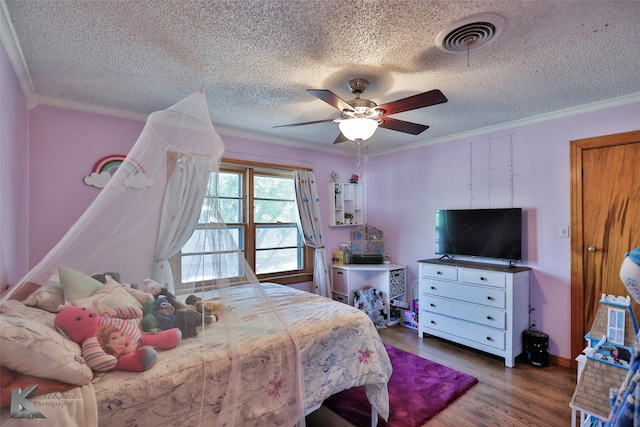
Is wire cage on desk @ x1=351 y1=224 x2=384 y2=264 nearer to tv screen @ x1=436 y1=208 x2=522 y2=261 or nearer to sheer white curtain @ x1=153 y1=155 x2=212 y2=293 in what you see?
tv screen @ x1=436 y1=208 x2=522 y2=261

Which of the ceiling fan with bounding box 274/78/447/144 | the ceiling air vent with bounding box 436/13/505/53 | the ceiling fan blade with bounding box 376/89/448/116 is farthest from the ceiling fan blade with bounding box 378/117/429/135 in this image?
the ceiling air vent with bounding box 436/13/505/53

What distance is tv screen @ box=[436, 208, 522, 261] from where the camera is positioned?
3211 mm

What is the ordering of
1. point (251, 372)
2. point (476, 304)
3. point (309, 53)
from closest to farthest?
point (251, 372)
point (309, 53)
point (476, 304)

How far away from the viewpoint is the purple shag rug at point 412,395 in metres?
2.18

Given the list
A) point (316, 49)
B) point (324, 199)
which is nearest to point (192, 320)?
point (316, 49)

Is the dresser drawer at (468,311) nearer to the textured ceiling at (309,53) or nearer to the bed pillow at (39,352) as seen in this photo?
the textured ceiling at (309,53)

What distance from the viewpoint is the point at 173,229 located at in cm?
186

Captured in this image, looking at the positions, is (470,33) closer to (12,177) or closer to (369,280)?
(12,177)

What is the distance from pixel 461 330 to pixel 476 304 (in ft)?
1.19

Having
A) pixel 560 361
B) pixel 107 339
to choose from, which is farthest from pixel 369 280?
pixel 107 339

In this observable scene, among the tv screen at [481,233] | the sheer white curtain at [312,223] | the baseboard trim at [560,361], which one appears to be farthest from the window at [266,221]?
the baseboard trim at [560,361]

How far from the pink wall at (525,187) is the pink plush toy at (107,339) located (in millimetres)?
3539

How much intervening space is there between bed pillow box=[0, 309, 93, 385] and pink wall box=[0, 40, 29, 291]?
94 cm

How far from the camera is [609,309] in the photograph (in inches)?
77.9
